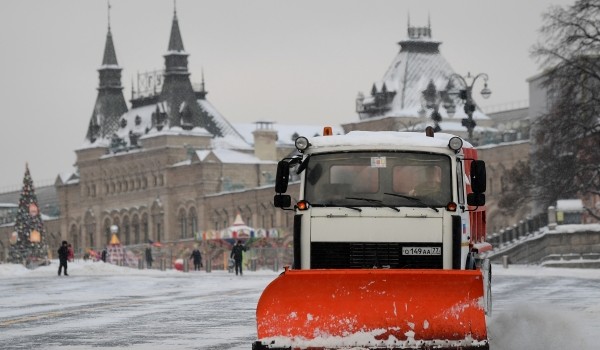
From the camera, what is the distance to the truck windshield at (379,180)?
1841 cm

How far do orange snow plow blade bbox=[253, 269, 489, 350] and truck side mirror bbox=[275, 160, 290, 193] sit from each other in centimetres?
138

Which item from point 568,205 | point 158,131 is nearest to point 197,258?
point 568,205

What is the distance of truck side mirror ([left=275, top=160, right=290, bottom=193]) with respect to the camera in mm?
18250

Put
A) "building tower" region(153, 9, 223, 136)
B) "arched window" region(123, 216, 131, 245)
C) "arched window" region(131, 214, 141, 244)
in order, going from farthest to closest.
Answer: "arched window" region(123, 216, 131, 245) → "arched window" region(131, 214, 141, 244) → "building tower" region(153, 9, 223, 136)

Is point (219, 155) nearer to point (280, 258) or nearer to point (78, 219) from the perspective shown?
point (78, 219)

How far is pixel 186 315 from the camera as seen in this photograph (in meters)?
30.4

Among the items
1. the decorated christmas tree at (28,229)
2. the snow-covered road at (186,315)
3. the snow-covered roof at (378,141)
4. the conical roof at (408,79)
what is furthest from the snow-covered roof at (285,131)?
the snow-covered roof at (378,141)

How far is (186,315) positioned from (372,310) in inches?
530

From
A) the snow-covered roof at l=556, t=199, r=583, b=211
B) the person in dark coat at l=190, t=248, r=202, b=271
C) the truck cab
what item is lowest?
the person in dark coat at l=190, t=248, r=202, b=271

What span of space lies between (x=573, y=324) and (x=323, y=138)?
195 inches

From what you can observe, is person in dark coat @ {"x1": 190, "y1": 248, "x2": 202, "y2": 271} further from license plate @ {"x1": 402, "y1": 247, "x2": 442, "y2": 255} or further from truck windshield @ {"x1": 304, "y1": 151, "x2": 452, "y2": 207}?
license plate @ {"x1": 402, "y1": 247, "x2": 442, "y2": 255}

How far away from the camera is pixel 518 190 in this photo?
88.4 metres

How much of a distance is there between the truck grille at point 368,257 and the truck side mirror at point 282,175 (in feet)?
2.15

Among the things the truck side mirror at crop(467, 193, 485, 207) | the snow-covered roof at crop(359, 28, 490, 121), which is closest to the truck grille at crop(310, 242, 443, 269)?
the truck side mirror at crop(467, 193, 485, 207)
